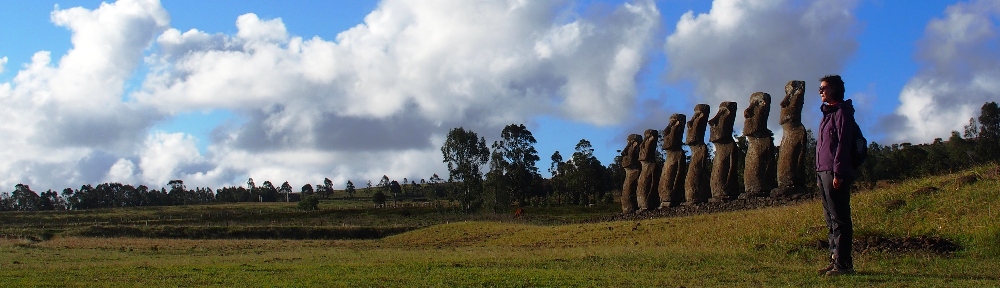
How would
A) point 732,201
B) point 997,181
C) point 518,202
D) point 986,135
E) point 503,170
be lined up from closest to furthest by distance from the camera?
1. point 997,181
2. point 732,201
3. point 986,135
4. point 503,170
5. point 518,202

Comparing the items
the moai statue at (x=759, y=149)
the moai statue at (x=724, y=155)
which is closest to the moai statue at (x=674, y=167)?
the moai statue at (x=724, y=155)

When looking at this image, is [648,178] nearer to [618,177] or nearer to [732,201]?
[732,201]

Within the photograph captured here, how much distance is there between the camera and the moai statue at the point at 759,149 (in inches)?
1098

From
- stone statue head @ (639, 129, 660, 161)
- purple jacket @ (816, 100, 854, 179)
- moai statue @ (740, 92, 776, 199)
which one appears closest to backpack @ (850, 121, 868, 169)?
purple jacket @ (816, 100, 854, 179)

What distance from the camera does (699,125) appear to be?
3191 centimetres

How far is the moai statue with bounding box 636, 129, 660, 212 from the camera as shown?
34.7 meters

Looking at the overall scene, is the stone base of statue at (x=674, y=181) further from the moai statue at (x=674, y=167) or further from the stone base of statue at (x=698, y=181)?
the stone base of statue at (x=698, y=181)

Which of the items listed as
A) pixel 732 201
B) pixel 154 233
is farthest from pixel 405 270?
pixel 154 233

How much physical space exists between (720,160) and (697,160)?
118 centimetres

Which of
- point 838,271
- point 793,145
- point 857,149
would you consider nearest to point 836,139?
point 857,149

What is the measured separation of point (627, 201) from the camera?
36969mm

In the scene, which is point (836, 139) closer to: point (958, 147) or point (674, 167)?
point (674, 167)

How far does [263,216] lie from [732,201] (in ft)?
137

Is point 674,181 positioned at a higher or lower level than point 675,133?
lower
